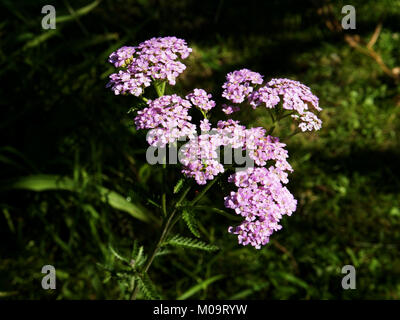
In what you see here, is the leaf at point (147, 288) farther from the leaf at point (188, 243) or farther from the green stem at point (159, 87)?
the green stem at point (159, 87)

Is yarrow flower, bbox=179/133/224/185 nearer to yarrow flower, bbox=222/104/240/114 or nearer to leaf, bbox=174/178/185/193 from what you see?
leaf, bbox=174/178/185/193

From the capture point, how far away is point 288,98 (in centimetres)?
179

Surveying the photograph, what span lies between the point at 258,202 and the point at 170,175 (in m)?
2.06

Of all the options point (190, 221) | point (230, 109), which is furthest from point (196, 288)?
point (230, 109)

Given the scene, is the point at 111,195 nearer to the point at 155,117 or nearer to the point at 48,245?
the point at 48,245

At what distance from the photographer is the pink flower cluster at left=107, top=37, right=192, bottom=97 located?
178 centimetres

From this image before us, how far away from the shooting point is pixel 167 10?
4.92 metres

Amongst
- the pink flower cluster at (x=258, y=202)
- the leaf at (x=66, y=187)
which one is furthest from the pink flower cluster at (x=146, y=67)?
the leaf at (x=66, y=187)

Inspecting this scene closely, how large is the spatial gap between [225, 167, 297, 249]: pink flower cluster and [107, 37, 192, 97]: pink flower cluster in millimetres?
545

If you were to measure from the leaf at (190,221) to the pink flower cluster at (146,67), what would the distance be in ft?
1.83

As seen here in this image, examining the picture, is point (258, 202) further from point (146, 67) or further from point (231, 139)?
point (146, 67)

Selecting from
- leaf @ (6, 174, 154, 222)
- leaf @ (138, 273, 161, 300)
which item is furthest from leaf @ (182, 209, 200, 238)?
leaf @ (6, 174, 154, 222)
